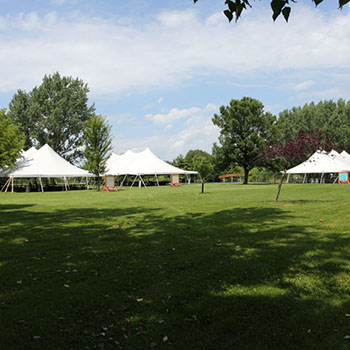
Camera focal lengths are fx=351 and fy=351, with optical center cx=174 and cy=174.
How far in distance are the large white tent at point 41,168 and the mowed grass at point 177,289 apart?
27.7 m

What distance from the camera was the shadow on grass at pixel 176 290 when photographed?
10.7ft

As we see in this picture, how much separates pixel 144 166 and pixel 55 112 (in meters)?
14.8

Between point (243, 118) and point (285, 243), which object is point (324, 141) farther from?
point (243, 118)

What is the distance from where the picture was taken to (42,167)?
1398 inches

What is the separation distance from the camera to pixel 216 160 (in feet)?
160

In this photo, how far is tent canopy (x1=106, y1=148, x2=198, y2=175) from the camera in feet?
142

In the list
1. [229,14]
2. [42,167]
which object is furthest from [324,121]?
[229,14]

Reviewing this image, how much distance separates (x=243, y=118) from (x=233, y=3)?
4543cm

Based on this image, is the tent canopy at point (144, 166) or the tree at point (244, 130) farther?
the tree at point (244, 130)

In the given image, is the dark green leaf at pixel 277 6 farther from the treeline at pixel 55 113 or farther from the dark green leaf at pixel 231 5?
the treeline at pixel 55 113

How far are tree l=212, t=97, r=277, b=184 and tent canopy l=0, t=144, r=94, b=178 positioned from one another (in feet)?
65.6

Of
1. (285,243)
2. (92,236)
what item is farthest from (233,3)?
(92,236)

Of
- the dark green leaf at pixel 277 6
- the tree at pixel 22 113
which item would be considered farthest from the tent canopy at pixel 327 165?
the dark green leaf at pixel 277 6

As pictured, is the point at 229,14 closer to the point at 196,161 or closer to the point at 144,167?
the point at 196,161
